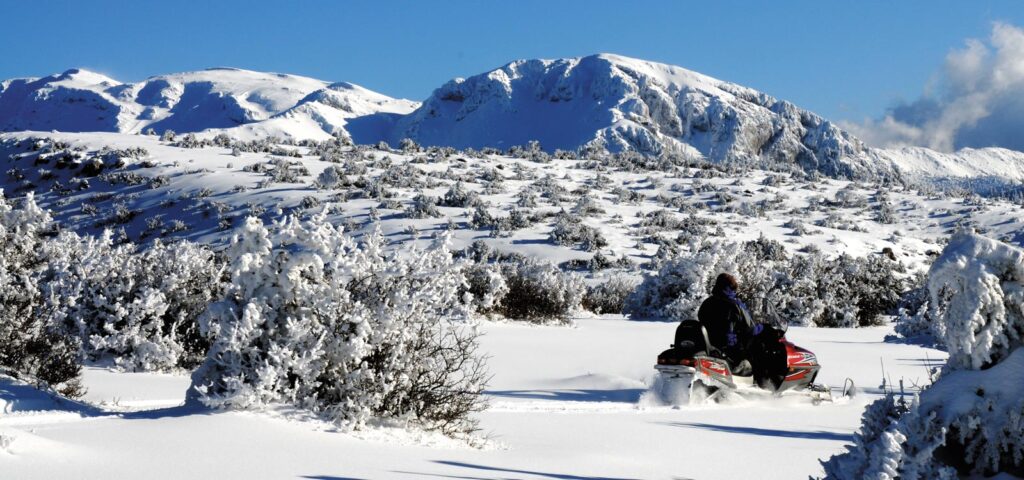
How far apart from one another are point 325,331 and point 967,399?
3813 mm

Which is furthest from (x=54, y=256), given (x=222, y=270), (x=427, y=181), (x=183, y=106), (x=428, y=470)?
(x=183, y=106)

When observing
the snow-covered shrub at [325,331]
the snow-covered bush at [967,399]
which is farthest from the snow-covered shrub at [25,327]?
the snow-covered bush at [967,399]

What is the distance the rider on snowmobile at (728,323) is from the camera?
942 cm

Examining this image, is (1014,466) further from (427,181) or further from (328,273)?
(427,181)

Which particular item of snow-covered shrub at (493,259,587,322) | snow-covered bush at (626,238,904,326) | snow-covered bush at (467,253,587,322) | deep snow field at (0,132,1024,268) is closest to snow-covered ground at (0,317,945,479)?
Answer: snow-covered bush at (467,253,587,322)

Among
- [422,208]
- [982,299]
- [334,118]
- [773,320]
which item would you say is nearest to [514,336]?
[773,320]

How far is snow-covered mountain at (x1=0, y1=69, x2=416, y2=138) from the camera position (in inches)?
5305

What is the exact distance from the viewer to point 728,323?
9.49 m

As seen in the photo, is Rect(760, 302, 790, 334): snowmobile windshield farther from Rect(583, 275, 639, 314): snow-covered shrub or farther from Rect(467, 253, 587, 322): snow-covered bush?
Rect(583, 275, 639, 314): snow-covered shrub

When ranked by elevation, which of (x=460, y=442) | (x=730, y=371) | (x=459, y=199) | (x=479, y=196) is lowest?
(x=460, y=442)

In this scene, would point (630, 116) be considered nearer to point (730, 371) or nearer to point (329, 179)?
point (329, 179)

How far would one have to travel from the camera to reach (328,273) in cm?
630

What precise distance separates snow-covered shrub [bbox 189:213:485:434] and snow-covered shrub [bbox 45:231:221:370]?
14.4ft

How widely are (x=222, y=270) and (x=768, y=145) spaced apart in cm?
9270
